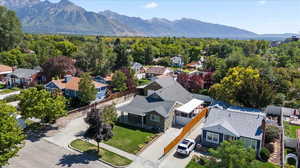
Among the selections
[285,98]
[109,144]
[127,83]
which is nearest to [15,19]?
[127,83]

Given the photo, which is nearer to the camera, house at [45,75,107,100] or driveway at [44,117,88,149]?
driveway at [44,117,88,149]

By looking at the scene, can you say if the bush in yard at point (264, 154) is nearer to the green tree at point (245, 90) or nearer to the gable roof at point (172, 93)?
→ the green tree at point (245, 90)

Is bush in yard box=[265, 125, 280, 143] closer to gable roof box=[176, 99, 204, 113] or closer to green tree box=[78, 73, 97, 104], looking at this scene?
gable roof box=[176, 99, 204, 113]

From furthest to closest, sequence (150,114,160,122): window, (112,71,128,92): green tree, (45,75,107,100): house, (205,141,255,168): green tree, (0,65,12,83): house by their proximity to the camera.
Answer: (0,65,12,83): house, (112,71,128,92): green tree, (45,75,107,100): house, (150,114,160,122): window, (205,141,255,168): green tree

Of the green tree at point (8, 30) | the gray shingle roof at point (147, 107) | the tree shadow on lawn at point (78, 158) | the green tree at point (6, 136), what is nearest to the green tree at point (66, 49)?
the green tree at point (8, 30)

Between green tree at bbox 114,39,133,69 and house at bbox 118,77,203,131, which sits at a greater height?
green tree at bbox 114,39,133,69

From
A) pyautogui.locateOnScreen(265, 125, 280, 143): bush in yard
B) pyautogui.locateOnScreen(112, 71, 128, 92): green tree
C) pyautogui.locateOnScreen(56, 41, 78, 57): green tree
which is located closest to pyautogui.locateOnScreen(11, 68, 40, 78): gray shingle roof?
pyautogui.locateOnScreen(112, 71, 128, 92): green tree
